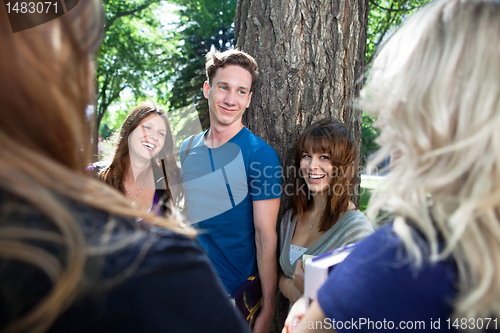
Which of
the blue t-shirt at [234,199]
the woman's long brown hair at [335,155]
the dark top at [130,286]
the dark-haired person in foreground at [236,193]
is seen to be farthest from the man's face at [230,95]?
the dark top at [130,286]

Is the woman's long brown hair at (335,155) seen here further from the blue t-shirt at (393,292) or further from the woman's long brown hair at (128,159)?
the blue t-shirt at (393,292)

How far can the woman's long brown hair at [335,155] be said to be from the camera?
242cm

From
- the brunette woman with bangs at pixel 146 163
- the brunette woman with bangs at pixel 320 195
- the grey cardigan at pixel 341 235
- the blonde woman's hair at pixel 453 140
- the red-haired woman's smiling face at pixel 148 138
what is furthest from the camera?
the red-haired woman's smiling face at pixel 148 138

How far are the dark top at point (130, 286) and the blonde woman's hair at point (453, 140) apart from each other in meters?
0.48

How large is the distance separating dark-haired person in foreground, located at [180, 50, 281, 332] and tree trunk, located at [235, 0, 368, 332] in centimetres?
23

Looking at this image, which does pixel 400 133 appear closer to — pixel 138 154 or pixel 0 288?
pixel 0 288

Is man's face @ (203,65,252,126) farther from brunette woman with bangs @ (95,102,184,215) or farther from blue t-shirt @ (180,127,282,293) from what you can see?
brunette woman with bangs @ (95,102,184,215)

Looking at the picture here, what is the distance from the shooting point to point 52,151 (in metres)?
0.64

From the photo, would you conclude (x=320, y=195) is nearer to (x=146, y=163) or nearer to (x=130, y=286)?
(x=146, y=163)

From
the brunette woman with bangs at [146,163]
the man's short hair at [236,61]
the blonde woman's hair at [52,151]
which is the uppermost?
the man's short hair at [236,61]

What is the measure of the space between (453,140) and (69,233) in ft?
2.85

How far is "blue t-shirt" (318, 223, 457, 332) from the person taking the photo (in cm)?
74

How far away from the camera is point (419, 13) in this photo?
3.09ft

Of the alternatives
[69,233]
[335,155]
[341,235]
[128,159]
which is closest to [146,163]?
[128,159]
